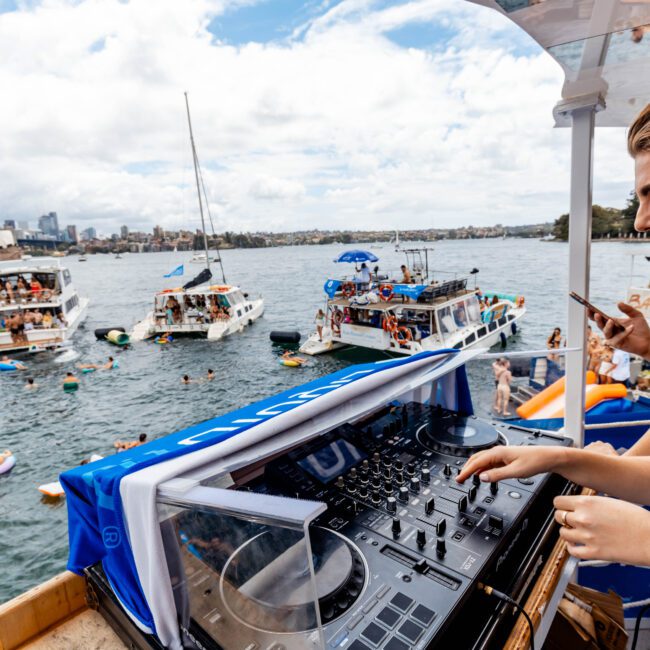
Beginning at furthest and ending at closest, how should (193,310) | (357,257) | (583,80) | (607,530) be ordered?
(193,310) → (357,257) → (583,80) → (607,530)

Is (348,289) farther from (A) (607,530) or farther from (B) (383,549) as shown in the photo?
(A) (607,530)

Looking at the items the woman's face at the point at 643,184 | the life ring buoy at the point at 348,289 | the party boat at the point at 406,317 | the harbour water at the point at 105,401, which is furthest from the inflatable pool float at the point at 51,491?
the life ring buoy at the point at 348,289

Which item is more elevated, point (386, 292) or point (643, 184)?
point (643, 184)

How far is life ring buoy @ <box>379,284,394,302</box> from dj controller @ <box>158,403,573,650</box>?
1784cm

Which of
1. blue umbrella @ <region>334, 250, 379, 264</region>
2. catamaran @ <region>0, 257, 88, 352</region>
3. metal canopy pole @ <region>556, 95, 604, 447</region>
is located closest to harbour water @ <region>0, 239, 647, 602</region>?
metal canopy pole @ <region>556, 95, 604, 447</region>

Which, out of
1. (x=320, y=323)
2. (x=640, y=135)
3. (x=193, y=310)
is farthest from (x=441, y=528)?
(x=193, y=310)

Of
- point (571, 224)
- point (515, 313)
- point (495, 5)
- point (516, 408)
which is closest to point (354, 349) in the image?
point (515, 313)

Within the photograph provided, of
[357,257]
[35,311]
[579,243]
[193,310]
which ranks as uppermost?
[579,243]

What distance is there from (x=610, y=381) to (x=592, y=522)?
9.84 meters

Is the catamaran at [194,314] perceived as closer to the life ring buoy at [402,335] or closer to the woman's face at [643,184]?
the life ring buoy at [402,335]

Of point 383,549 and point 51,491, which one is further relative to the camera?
point 51,491

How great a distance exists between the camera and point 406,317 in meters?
19.3

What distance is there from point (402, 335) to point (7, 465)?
14.7 meters

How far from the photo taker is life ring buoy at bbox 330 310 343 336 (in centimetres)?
2135
